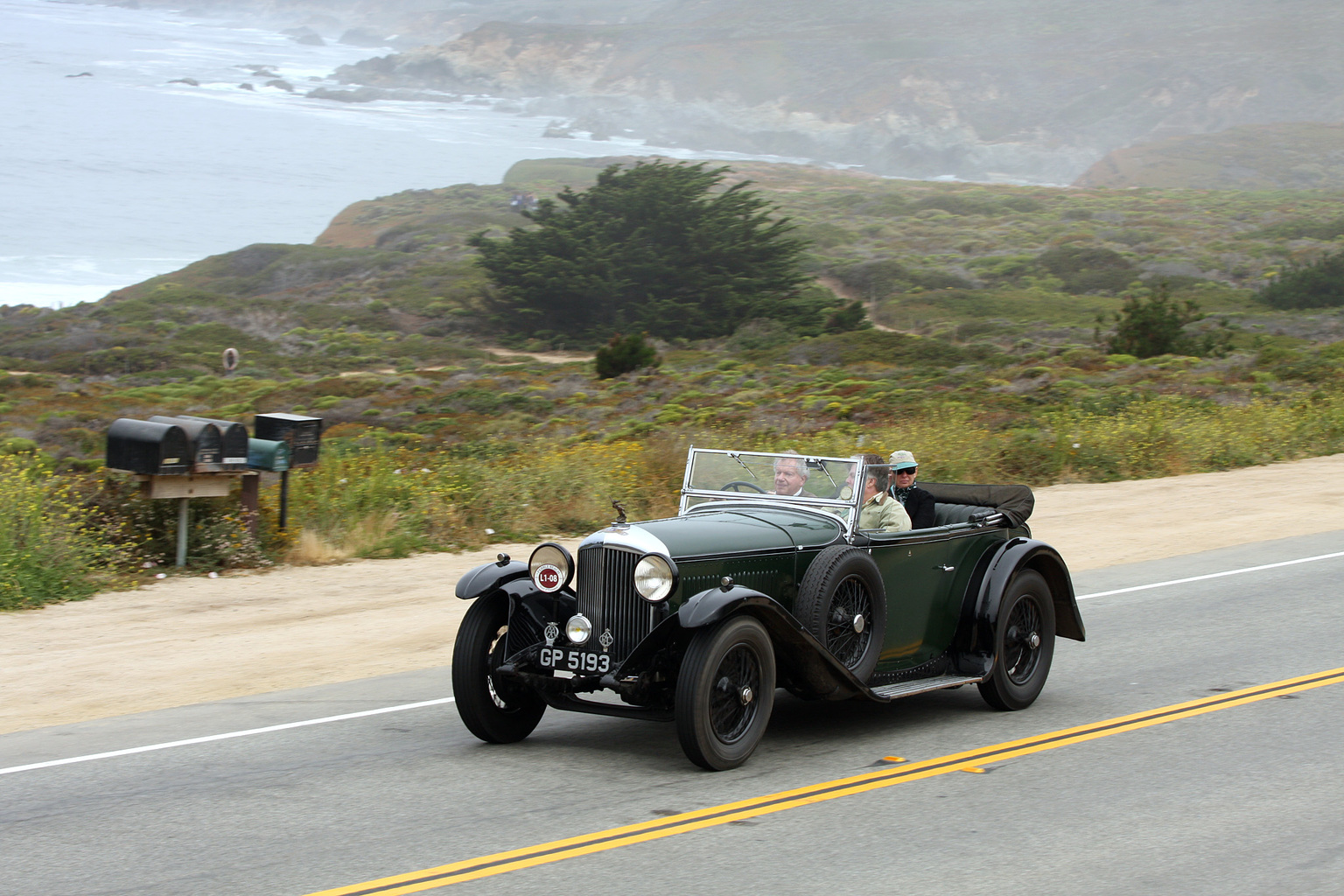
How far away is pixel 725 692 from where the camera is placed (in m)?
6.29

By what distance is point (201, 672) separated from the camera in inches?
356

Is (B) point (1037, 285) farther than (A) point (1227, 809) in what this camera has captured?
Yes

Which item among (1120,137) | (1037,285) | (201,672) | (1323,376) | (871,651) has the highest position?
(1120,137)

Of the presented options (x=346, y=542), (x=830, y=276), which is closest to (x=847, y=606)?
(x=346, y=542)

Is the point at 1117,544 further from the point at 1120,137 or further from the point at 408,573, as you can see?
the point at 1120,137

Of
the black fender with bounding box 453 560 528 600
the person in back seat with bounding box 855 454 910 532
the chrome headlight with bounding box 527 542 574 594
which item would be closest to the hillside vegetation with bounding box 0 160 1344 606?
the black fender with bounding box 453 560 528 600

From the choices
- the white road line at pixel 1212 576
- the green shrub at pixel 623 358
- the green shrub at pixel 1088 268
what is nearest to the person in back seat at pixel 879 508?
the white road line at pixel 1212 576

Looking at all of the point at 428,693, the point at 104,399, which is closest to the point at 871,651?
the point at 428,693

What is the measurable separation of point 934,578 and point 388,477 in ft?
30.8

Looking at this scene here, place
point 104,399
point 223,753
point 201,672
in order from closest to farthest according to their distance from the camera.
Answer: point 223,753 → point 201,672 → point 104,399

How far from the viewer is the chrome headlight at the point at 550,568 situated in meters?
6.62

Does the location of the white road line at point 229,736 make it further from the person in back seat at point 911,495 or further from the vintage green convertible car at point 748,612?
the person in back seat at point 911,495

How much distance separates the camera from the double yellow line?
4926 mm

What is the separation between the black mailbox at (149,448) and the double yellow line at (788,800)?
7878 mm
